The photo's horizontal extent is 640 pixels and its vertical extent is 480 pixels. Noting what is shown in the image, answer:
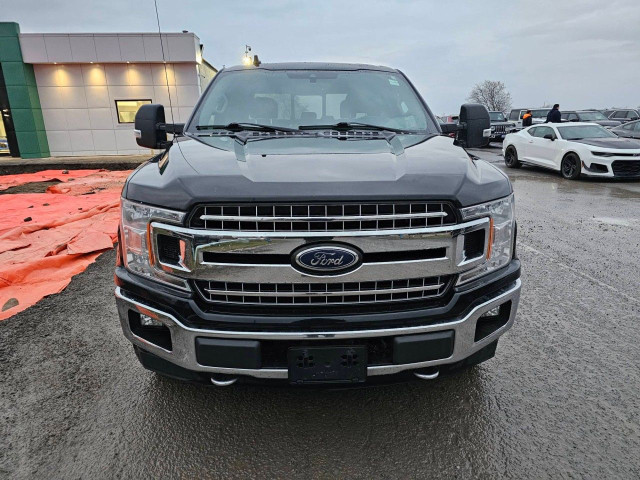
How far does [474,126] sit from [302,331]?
2.26m

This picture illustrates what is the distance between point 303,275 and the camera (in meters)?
1.71

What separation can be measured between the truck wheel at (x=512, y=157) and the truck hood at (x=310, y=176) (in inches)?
500

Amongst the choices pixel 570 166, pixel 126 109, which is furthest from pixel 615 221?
pixel 126 109

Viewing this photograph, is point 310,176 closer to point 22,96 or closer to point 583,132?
point 583,132

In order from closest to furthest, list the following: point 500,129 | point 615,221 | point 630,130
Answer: point 615,221
point 630,130
point 500,129

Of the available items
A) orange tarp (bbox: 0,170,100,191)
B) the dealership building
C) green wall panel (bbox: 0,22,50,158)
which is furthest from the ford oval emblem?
green wall panel (bbox: 0,22,50,158)

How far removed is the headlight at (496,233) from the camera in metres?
1.84

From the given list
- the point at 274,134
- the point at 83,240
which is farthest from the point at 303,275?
the point at 83,240

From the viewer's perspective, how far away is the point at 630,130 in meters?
15.1

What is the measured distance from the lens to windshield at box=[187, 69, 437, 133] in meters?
2.95

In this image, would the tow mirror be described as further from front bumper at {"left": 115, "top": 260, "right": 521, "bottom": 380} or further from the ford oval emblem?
the ford oval emblem

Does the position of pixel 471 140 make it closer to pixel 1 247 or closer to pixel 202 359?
pixel 202 359

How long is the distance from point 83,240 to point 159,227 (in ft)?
13.0

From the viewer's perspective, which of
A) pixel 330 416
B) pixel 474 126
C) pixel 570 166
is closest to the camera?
pixel 330 416
